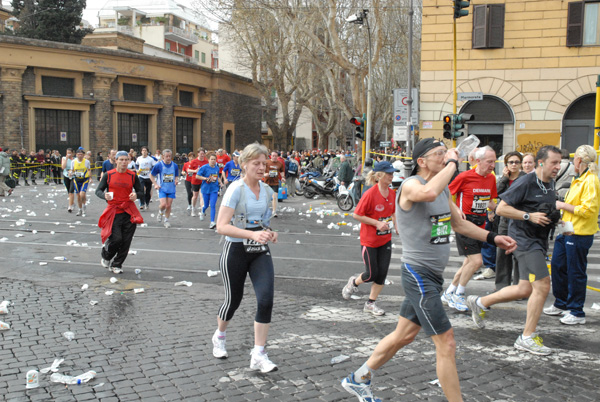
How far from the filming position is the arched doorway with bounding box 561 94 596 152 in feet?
78.1

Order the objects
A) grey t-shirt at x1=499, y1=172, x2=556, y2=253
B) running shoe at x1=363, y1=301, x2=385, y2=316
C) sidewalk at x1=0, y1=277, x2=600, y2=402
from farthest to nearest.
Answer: running shoe at x1=363, y1=301, x2=385, y2=316, grey t-shirt at x1=499, y1=172, x2=556, y2=253, sidewalk at x1=0, y1=277, x2=600, y2=402

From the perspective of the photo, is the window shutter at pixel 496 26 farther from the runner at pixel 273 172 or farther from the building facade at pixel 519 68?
the runner at pixel 273 172

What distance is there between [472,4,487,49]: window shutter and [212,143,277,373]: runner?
21191mm

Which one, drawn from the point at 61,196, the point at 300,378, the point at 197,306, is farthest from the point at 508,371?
the point at 61,196

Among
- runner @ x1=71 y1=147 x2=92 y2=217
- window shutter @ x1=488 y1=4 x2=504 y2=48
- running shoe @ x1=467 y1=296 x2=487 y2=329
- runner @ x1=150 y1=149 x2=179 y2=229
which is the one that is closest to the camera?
running shoe @ x1=467 y1=296 x2=487 y2=329

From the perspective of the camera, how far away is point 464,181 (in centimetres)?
749

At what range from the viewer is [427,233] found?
4.11 metres

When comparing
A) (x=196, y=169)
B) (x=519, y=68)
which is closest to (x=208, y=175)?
(x=196, y=169)

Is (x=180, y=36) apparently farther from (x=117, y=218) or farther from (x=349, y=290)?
(x=349, y=290)

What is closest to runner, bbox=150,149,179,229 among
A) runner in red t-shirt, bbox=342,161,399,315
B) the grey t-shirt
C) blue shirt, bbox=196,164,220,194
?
blue shirt, bbox=196,164,220,194

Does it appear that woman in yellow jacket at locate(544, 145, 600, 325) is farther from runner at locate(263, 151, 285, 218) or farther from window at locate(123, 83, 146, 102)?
window at locate(123, 83, 146, 102)

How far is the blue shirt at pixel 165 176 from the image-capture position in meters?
14.4

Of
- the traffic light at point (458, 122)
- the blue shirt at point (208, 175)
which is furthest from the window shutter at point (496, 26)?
the blue shirt at point (208, 175)

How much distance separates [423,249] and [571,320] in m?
3.17
